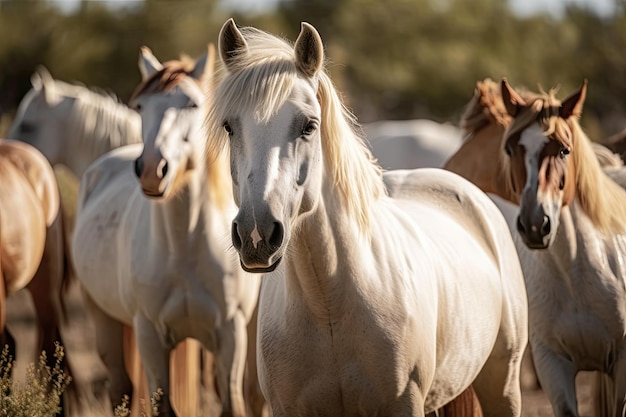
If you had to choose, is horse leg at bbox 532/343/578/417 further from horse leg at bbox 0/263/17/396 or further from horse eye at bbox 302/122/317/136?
horse leg at bbox 0/263/17/396

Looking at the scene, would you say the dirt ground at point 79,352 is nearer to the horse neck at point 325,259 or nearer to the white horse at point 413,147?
the white horse at point 413,147

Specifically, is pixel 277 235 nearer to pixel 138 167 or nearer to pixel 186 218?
pixel 138 167

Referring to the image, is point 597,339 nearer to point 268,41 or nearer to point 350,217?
point 350,217

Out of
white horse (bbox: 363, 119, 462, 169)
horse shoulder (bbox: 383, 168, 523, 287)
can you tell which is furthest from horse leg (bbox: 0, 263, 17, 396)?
white horse (bbox: 363, 119, 462, 169)

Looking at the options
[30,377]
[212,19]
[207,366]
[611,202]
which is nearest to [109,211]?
[207,366]

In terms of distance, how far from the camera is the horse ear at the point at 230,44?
3.61 m

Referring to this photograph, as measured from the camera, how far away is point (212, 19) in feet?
114

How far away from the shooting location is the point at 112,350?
6602 mm

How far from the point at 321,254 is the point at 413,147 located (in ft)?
20.0

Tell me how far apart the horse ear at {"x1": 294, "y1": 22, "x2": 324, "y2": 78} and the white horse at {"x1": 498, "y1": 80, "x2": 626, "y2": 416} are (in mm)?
1869

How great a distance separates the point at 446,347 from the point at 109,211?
2958 millimetres

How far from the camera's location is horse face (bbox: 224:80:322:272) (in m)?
3.20

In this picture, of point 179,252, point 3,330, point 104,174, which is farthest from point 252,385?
point 104,174

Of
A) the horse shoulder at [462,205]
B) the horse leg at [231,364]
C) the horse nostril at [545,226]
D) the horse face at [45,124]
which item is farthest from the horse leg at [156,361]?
the horse face at [45,124]
